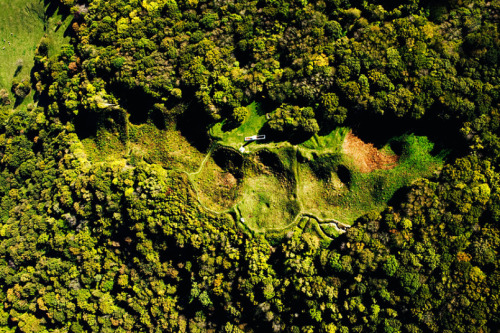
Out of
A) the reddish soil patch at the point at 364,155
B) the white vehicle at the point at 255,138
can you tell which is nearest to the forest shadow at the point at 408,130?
the reddish soil patch at the point at 364,155

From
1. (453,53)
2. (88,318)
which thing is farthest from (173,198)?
(453,53)

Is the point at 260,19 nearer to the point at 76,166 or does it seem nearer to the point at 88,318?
the point at 76,166

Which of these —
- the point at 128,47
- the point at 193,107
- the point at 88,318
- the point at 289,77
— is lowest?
the point at 88,318

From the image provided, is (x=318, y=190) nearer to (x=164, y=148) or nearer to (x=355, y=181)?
(x=355, y=181)

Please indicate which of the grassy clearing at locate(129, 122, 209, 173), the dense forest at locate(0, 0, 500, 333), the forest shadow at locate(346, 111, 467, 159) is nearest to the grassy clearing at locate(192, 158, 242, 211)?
the grassy clearing at locate(129, 122, 209, 173)

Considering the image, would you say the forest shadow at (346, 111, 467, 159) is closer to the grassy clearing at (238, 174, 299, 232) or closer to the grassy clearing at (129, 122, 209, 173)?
the grassy clearing at (238, 174, 299, 232)

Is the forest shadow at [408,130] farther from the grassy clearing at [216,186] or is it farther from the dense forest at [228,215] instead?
the grassy clearing at [216,186]
